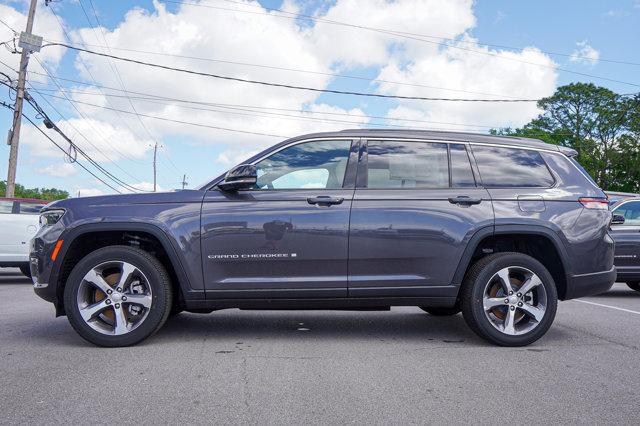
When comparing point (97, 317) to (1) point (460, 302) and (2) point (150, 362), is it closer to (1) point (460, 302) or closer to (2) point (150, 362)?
(2) point (150, 362)

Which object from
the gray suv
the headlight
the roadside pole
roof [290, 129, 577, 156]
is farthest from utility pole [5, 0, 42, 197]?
roof [290, 129, 577, 156]

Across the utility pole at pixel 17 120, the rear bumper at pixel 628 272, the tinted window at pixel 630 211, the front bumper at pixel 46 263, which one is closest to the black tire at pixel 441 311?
the front bumper at pixel 46 263

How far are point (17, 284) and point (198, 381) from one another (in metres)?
9.10

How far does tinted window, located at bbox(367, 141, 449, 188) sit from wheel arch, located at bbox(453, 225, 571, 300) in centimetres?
60

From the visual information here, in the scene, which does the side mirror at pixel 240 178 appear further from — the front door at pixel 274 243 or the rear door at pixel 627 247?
the rear door at pixel 627 247

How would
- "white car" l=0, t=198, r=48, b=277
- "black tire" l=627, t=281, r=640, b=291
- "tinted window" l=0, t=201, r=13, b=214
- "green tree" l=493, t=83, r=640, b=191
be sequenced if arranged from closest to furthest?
1. "black tire" l=627, t=281, r=640, b=291
2. "white car" l=0, t=198, r=48, b=277
3. "tinted window" l=0, t=201, r=13, b=214
4. "green tree" l=493, t=83, r=640, b=191

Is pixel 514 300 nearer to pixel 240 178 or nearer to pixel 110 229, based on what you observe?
pixel 240 178

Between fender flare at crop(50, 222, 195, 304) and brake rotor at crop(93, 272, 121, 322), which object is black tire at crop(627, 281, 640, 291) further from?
brake rotor at crop(93, 272, 121, 322)

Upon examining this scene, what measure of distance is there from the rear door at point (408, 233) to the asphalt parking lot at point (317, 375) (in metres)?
0.59

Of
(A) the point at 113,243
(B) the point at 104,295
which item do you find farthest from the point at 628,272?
(B) the point at 104,295

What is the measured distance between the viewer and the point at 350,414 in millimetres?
3328

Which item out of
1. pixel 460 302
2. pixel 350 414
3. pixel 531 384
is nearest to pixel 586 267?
pixel 460 302

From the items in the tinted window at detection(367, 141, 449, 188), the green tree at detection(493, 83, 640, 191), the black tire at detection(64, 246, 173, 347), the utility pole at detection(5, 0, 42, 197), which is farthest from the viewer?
the green tree at detection(493, 83, 640, 191)

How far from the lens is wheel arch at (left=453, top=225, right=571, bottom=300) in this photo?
5.05 m
